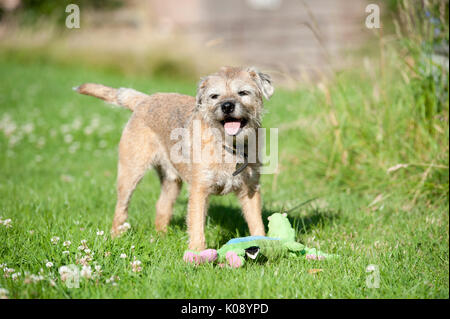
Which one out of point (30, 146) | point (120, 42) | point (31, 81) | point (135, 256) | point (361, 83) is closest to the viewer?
point (135, 256)

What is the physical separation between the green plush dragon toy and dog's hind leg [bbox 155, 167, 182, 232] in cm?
121

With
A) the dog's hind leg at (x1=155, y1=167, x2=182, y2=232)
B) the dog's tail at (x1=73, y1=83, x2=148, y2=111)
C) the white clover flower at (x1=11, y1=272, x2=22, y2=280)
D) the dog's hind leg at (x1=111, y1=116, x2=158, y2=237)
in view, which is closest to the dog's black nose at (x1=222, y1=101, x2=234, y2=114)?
the dog's hind leg at (x1=111, y1=116, x2=158, y2=237)

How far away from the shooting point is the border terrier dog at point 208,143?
11.3ft

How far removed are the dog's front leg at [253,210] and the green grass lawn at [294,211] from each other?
1.14 feet

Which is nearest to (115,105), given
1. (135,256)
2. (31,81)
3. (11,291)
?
(135,256)

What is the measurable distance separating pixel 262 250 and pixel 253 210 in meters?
0.45

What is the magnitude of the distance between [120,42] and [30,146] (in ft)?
28.4

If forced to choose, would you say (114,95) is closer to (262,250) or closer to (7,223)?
(7,223)

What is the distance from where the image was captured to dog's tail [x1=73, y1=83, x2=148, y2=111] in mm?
4430

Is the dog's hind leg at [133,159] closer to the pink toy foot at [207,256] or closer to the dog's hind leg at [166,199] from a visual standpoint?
the dog's hind leg at [166,199]

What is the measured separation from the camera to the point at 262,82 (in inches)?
143

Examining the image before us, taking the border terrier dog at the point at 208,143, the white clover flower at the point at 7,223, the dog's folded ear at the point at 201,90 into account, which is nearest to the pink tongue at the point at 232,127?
the border terrier dog at the point at 208,143
